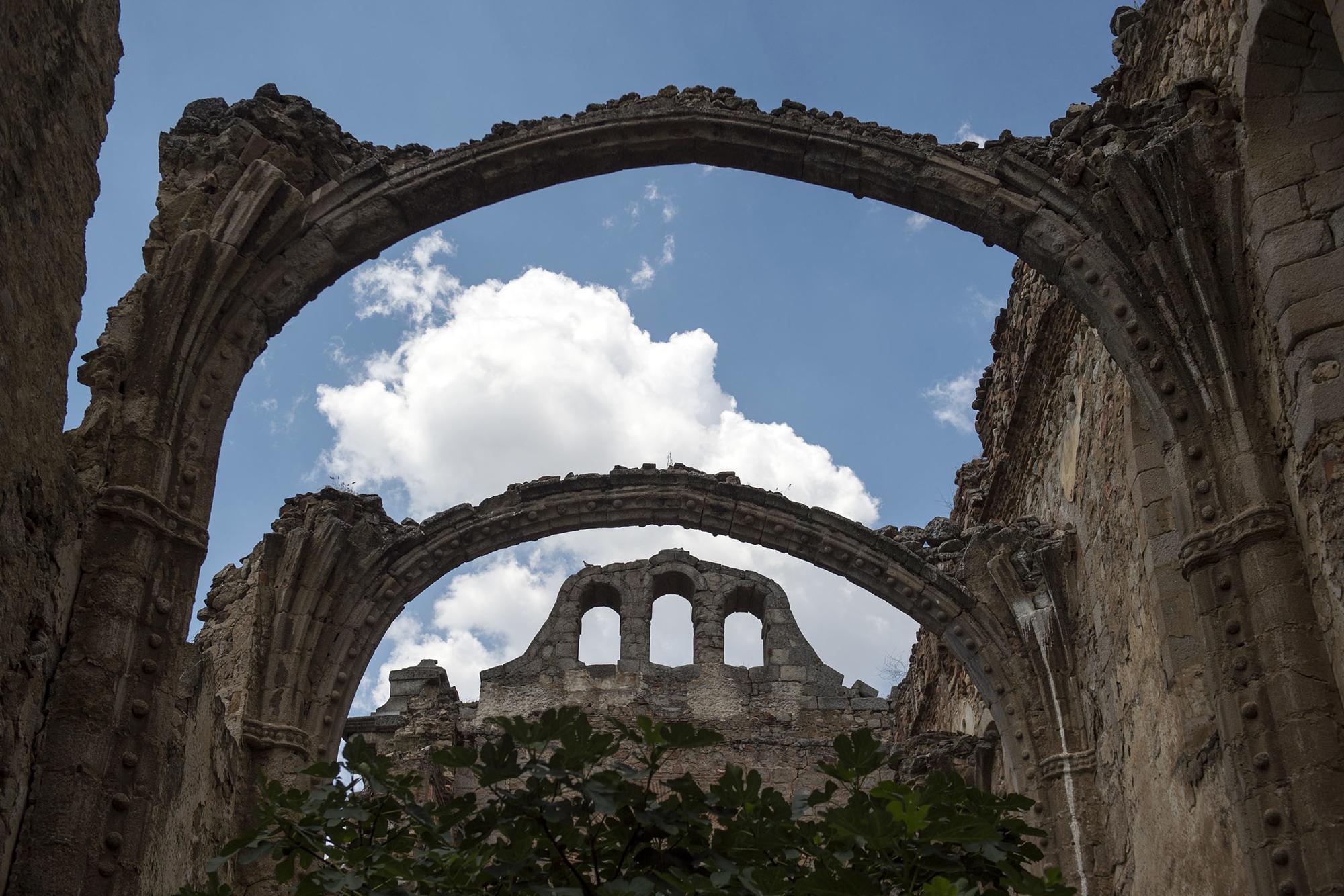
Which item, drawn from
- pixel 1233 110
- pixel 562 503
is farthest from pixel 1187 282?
pixel 562 503

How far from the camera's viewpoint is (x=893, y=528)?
9375 mm

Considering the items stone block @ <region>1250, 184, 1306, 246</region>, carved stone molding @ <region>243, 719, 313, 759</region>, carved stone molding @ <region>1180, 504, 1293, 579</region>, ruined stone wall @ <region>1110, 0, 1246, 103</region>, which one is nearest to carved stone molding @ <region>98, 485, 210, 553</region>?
carved stone molding @ <region>243, 719, 313, 759</region>

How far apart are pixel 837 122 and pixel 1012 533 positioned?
127 inches

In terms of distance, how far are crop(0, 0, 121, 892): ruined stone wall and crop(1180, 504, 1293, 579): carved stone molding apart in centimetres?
379

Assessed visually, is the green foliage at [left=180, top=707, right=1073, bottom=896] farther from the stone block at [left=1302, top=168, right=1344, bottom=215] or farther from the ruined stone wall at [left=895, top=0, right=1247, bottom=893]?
the stone block at [left=1302, top=168, right=1344, bottom=215]

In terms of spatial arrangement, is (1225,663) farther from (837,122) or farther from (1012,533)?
(1012,533)

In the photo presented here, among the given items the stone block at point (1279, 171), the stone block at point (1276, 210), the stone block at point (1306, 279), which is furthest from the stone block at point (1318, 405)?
the stone block at point (1279, 171)

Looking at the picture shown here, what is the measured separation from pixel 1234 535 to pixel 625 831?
2869mm

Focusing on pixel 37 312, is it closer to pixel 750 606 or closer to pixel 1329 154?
pixel 1329 154

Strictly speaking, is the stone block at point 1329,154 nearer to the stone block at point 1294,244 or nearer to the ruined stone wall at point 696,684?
the stone block at point 1294,244

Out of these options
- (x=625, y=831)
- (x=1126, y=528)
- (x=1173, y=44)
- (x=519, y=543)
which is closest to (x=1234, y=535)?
(x=1126, y=528)

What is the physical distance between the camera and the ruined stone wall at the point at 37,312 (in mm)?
3633

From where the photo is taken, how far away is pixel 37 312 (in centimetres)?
378

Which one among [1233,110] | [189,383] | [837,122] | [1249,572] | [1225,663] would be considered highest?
[837,122]
